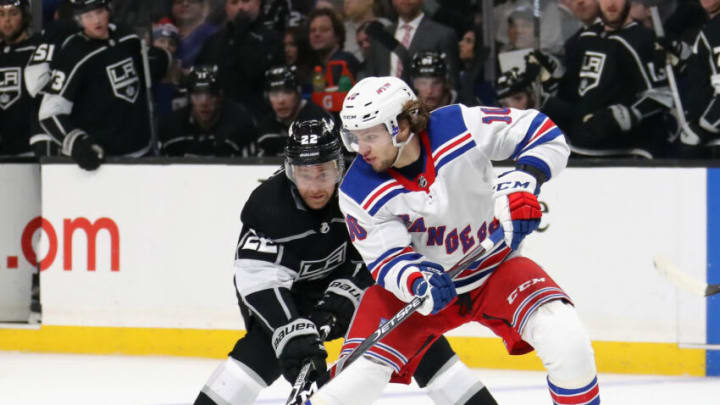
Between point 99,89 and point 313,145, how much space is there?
247cm

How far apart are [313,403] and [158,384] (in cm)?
187

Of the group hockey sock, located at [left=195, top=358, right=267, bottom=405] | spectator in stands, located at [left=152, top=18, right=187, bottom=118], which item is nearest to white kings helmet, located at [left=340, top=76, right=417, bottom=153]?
hockey sock, located at [left=195, top=358, right=267, bottom=405]

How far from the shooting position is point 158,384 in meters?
4.76

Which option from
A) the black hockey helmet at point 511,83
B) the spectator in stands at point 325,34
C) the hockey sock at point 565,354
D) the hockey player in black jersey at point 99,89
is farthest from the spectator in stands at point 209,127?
the hockey sock at point 565,354

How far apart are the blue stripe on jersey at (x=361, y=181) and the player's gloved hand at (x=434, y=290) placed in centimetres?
23

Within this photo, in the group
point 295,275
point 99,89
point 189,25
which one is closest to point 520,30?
point 189,25

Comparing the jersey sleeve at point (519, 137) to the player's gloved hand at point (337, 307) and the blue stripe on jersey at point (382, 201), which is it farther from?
the player's gloved hand at point (337, 307)

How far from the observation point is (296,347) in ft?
10.2

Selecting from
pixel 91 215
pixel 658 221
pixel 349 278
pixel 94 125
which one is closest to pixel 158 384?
pixel 91 215

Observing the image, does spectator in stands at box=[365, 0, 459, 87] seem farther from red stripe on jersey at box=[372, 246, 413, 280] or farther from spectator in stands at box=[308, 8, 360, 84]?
red stripe on jersey at box=[372, 246, 413, 280]

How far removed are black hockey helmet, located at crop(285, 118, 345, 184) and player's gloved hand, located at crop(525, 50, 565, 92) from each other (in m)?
2.07

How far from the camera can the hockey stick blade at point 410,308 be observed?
305cm

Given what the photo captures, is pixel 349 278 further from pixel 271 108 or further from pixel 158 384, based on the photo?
pixel 271 108

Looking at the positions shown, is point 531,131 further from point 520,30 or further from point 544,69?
point 520,30
